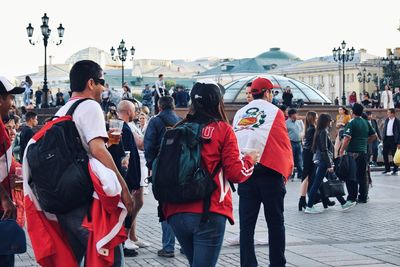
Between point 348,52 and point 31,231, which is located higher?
point 348,52

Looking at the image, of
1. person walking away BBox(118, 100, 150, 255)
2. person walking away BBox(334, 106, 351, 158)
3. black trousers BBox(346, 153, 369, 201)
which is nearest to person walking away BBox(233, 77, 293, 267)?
person walking away BBox(118, 100, 150, 255)

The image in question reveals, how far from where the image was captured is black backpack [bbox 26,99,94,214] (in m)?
4.80

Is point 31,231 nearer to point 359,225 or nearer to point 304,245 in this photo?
point 304,245

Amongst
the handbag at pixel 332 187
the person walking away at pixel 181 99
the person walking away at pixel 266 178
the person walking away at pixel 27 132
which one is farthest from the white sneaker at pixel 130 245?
the person walking away at pixel 181 99

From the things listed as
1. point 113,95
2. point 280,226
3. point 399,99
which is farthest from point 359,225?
point 399,99

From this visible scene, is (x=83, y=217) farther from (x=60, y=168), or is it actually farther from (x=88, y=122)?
(x=88, y=122)

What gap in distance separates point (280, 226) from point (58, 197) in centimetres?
292

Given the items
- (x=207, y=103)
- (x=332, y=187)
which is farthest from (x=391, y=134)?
(x=207, y=103)

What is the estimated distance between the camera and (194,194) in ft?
16.6

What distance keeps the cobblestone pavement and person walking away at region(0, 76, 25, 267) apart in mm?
3301

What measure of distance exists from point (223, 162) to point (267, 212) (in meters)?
2.11

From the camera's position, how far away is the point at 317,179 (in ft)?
43.8

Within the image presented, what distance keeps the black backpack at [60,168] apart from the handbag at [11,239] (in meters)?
0.30

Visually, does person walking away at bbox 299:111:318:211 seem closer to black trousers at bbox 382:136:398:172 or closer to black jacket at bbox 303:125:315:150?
black jacket at bbox 303:125:315:150
